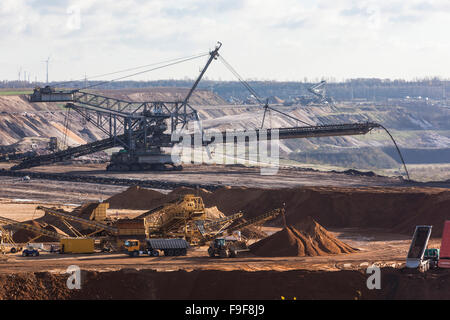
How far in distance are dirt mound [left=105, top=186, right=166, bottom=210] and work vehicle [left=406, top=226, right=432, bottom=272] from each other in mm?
29586

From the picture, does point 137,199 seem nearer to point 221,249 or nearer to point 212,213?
point 212,213

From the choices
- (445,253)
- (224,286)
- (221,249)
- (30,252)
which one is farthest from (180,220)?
(445,253)

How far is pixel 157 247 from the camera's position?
134ft

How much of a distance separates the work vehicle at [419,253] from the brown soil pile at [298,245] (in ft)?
19.3

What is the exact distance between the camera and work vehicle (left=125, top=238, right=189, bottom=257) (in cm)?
4072

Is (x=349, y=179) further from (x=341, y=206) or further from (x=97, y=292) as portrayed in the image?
(x=97, y=292)

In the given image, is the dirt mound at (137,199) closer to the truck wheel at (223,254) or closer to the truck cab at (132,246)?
the truck cab at (132,246)

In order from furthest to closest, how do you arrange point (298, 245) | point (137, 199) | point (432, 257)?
point (137, 199) → point (298, 245) → point (432, 257)

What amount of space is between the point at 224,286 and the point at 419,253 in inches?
373

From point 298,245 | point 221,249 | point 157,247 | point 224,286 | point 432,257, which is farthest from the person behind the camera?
point 298,245

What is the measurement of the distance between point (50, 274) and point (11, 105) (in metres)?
135

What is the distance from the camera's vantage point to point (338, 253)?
42.3m

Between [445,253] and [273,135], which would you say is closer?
[445,253]

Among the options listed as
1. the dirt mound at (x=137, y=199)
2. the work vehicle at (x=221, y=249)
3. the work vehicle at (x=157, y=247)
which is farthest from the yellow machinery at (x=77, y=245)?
the dirt mound at (x=137, y=199)
